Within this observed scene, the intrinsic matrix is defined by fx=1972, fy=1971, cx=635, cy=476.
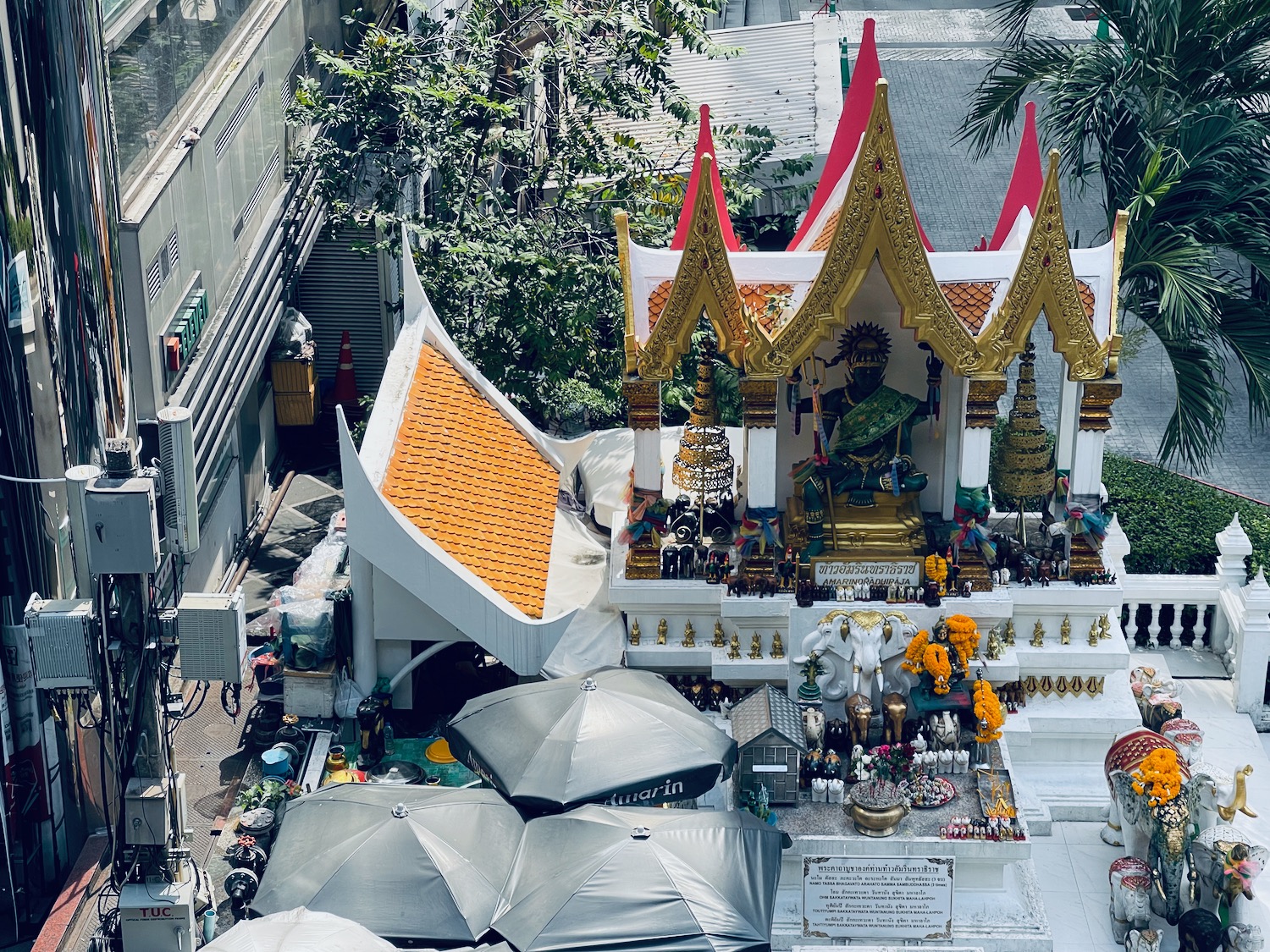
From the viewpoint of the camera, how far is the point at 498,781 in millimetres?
21875

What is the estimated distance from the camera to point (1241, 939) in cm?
2153

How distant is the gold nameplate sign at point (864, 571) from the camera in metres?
25.2

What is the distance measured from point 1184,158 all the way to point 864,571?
973 centimetres

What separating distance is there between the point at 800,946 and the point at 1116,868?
3691mm

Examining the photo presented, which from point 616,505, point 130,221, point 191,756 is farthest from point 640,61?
point 191,756

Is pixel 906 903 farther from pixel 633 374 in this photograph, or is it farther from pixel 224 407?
pixel 224 407

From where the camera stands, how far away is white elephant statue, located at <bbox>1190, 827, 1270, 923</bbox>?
21562 millimetres

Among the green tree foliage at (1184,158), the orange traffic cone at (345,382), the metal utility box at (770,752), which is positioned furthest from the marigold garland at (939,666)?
the orange traffic cone at (345,382)

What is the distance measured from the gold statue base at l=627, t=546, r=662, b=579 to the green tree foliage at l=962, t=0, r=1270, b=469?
8378mm

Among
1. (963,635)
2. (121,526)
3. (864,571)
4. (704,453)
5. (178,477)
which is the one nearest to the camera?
(121,526)

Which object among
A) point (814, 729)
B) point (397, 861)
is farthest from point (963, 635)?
point (397, 861)

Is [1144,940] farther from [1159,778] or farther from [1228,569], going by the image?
[1228,569]

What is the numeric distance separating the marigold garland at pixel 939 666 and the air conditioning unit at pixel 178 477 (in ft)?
30.8

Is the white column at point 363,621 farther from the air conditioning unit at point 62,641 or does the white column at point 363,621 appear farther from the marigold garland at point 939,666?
the marigold garland at point 939,666
